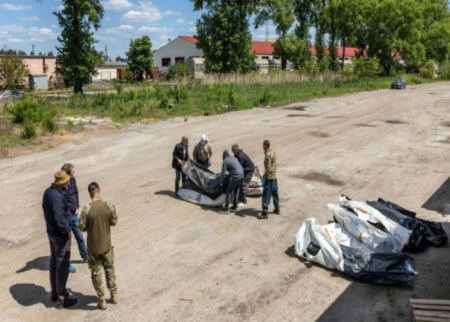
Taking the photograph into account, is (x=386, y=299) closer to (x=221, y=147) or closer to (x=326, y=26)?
(x=221, y=147)

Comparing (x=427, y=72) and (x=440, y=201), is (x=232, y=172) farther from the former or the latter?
(x=427, y=72)

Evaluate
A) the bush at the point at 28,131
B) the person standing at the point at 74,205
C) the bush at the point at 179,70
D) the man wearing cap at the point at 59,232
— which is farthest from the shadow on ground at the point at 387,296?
the bush at the point at 179,70

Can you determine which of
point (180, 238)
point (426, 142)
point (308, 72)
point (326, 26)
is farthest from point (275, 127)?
point (326, 26)

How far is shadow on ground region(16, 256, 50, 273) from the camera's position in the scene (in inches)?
303

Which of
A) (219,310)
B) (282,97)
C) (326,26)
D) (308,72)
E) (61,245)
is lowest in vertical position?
(219,310)

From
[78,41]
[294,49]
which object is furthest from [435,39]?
[78,41]

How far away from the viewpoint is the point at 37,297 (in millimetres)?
6758

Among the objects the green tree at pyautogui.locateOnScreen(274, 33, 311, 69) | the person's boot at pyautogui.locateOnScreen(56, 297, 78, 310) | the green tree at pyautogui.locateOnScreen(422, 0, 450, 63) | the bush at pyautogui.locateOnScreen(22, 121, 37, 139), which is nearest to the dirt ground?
the person's boot at pyautogui.locateOnScreen(56, 297, 78, 310)

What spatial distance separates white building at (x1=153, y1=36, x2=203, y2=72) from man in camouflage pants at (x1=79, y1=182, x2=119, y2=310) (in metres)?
67.4

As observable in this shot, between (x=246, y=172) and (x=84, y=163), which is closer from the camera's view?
(x=246, y=172)

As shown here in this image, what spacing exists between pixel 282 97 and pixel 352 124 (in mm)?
11040

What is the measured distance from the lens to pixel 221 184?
10.5 m

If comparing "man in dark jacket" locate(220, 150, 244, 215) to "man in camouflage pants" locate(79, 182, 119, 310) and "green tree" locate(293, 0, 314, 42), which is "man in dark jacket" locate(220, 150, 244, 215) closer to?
"man in camouflage pants" locate(79, 182, 119, 310)

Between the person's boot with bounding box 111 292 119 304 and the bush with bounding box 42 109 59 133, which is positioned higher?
the bush with bounding box 42 109 59 133
